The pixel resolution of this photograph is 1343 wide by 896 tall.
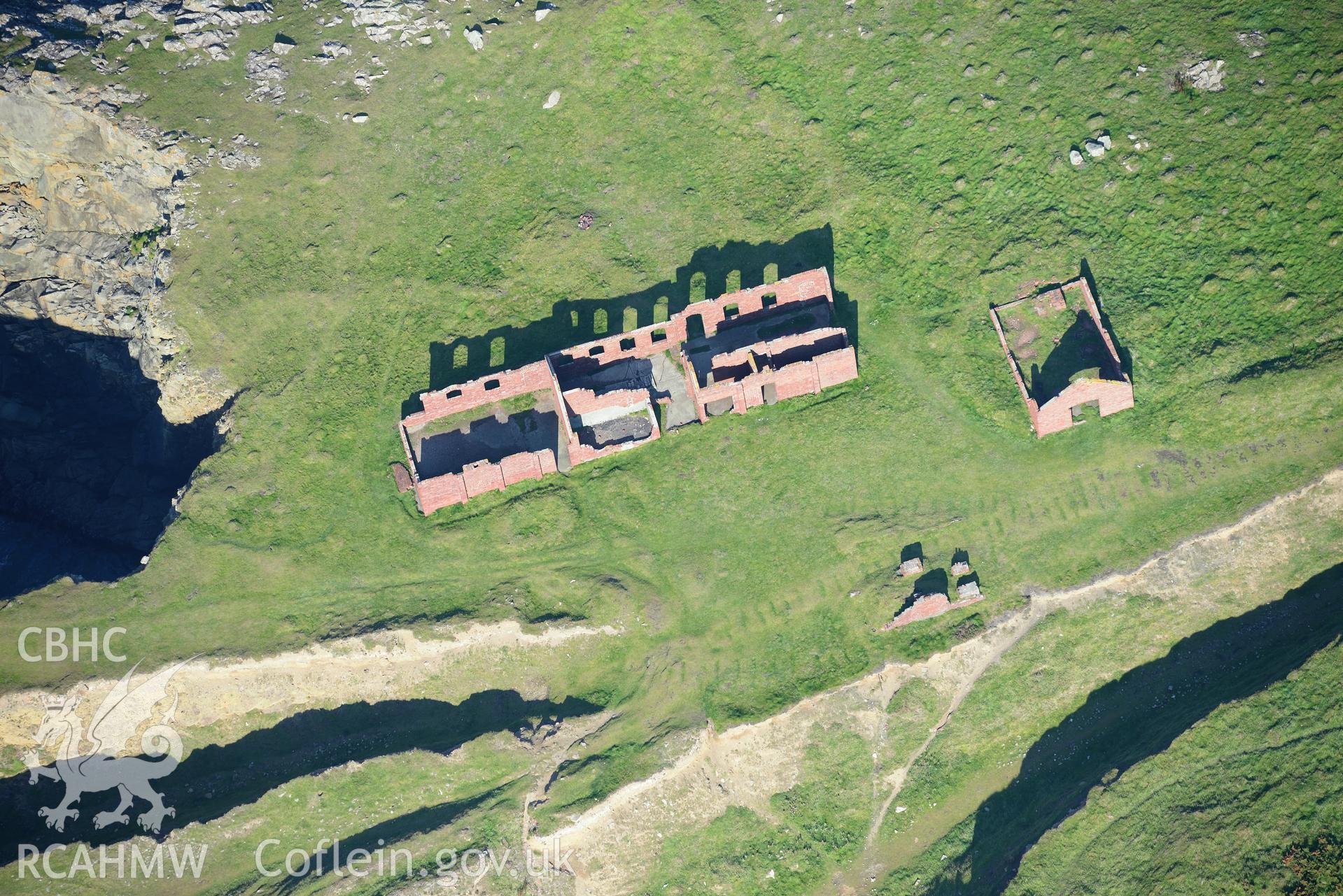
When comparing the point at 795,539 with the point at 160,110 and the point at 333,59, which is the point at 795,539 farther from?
the point at 160,110

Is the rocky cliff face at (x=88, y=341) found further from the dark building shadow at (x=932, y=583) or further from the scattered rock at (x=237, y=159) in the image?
the dark building shadow at (x=932, y=583)

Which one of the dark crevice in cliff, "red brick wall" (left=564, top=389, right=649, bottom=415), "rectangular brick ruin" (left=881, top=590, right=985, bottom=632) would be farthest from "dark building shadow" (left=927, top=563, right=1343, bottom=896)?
the dark crevice in cliff

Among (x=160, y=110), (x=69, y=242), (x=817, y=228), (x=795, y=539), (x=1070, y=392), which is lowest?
(x=795, y=539)

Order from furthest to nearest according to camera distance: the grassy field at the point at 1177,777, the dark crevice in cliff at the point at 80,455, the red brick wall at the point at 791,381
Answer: the dark crevice in cliff at the point at 80,455 < the red brick wall at the point at 791,381 < the grassy field at the point at 1177,777

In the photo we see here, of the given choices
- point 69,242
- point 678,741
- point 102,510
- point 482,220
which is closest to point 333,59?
point 482,220

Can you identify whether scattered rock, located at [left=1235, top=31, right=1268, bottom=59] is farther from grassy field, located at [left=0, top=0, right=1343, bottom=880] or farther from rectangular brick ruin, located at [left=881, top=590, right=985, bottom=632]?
rectangular brick ruin, located at [left=881, top=590, right=985, bottom=632]

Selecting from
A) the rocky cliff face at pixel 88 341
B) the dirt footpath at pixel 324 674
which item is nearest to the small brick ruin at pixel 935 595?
the dirt footpath at pixel 324 674
